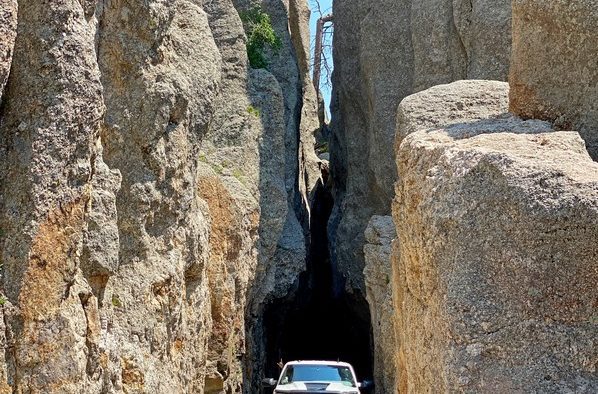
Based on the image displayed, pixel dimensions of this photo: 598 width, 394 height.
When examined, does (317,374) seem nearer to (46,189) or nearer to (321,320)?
(46,189)

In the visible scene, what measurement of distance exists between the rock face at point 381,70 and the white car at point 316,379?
820 cm

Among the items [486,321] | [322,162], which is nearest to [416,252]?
[486,321]

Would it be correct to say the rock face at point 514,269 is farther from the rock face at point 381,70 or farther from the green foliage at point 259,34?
the green foliage at point 259,34

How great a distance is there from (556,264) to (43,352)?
4.88m

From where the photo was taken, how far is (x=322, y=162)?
3928cm

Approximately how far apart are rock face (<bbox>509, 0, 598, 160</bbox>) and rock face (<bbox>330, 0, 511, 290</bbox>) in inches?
444

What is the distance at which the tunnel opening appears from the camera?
30609mm

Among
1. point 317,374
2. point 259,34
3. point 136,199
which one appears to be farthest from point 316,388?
point 259,34

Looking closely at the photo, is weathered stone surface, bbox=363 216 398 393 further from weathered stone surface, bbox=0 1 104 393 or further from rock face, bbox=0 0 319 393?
weathered stone surface, bbox=0 1 104 393

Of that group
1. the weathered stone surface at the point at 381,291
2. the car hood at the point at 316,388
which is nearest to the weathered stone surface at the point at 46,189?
the car hood at the point at 316,388

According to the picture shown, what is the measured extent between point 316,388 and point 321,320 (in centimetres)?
1955

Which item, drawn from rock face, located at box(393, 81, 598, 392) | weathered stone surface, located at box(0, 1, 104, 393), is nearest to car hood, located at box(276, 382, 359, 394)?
weathered stone surface, located at box(0, 1, 104, 393)

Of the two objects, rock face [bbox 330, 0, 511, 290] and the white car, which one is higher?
rock face [bbox 330, 0, 511, 290]

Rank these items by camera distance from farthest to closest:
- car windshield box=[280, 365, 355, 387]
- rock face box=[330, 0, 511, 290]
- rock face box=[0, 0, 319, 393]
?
rock face box=[330, 0, 511, 290] → car windshield box=[280, 365, 355, 387] → rock face box=[0, 0, 319, 393]
